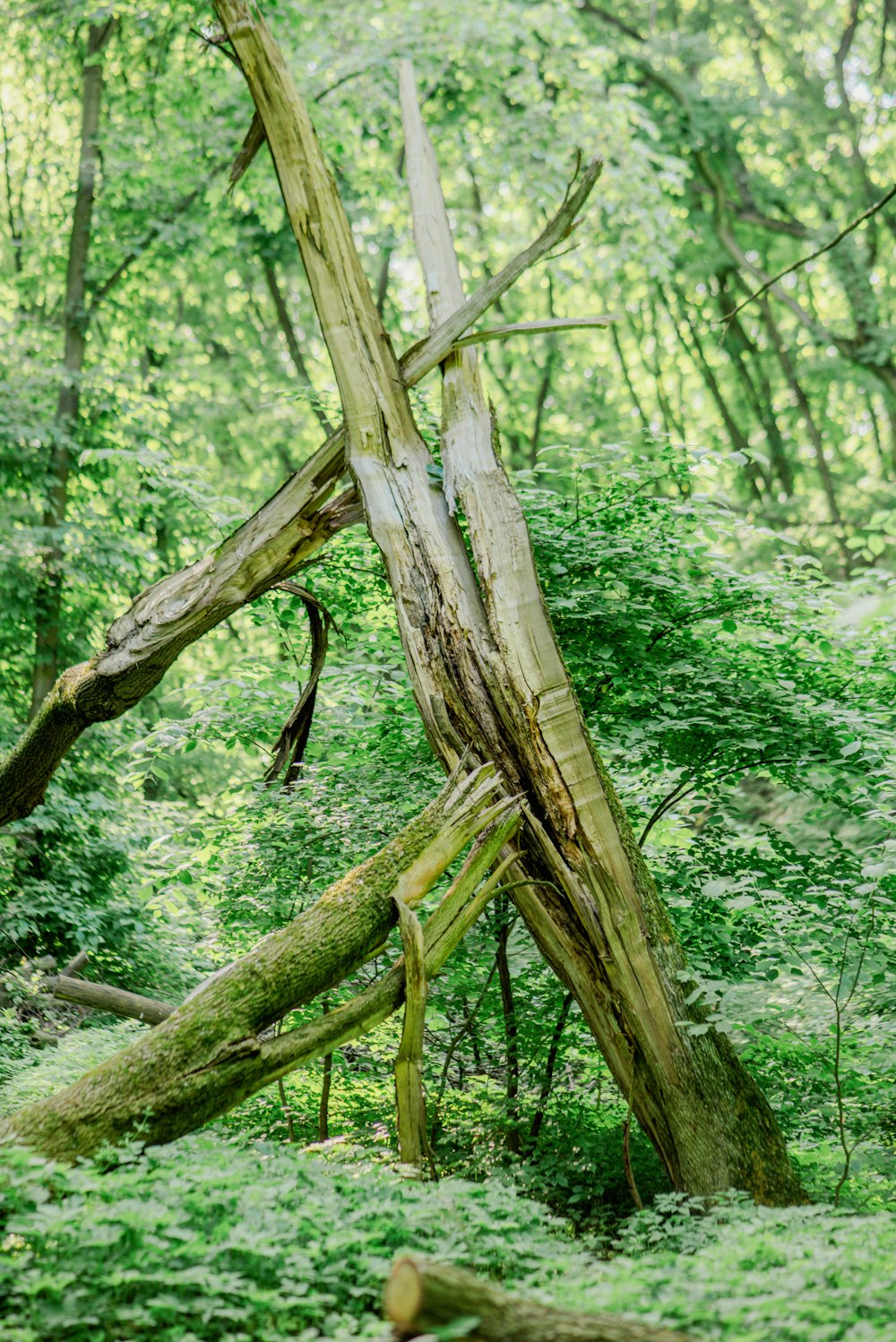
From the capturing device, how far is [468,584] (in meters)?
4.64

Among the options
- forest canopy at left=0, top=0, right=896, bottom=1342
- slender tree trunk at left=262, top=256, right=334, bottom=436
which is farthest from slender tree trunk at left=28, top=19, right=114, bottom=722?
slender tree trunk at left=262, top=256, right=334, bottom=436

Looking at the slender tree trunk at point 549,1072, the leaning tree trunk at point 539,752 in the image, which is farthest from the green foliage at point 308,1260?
the slender tree trunk at point 549,1072

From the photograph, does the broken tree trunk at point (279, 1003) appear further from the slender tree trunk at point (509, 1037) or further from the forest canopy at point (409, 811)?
the slender tree trunk at point (509, 1037)

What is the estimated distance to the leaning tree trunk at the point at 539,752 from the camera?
407 centimetres

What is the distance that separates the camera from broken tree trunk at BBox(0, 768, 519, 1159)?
10.00 ft

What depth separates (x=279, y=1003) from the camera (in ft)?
11.3

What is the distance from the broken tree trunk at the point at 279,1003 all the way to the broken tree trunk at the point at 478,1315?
4.69ft

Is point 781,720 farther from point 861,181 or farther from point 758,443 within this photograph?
point 758,443

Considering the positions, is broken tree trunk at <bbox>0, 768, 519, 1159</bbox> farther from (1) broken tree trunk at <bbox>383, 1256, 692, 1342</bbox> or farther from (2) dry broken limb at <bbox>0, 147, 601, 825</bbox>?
(2) dry broken limb at <bbox>0, 147, 601, 825</bbox>

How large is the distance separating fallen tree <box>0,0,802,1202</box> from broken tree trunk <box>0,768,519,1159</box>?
1 centimetres

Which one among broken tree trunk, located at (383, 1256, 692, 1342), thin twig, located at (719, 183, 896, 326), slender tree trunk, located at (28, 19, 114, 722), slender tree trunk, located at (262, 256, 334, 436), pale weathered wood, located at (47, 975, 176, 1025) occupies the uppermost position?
slender tree trunk, located at (262, 256, 334, 436)

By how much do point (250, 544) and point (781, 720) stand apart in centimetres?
299

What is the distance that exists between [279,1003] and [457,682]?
1.69 meters

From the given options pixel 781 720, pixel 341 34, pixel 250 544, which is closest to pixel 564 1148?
pixel 781 720
